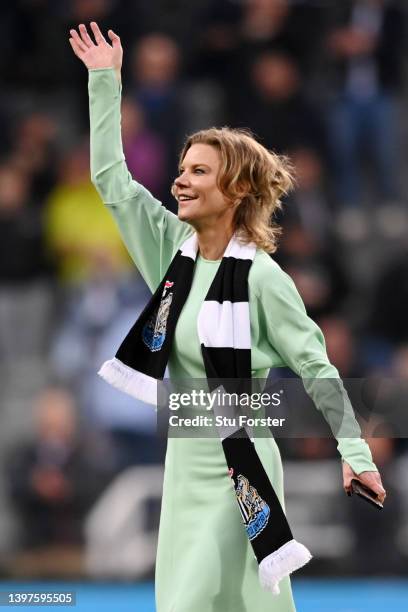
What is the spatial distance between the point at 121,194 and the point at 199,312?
1.65 feet

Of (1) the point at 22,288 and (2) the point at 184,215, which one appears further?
(1) the point at 22,288

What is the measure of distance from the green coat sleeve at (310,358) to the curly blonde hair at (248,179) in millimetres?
183

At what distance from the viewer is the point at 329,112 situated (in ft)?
32.4

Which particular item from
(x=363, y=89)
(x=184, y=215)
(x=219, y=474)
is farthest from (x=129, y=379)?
(x=363, y=89)

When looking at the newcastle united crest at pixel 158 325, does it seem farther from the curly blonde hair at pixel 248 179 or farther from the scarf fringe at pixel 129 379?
the curly blonde hair at pixel 248 179

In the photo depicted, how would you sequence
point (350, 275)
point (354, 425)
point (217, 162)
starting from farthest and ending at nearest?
point (350, 275) < point (217, 162) < point (354, 425)

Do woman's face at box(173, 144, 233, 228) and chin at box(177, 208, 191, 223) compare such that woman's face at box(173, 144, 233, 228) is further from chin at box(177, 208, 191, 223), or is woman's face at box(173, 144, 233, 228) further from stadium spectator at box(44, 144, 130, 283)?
stadium spectator at box(44, 144, 130, 283)

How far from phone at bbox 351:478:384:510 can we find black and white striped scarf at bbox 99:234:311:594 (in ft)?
0.95

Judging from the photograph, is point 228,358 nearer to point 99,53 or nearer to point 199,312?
point 199,312

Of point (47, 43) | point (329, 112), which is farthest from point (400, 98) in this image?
point (47, 43)

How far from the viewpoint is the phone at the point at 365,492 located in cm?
431

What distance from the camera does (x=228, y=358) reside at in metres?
4.60

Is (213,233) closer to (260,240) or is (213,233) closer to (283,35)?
(260,240)

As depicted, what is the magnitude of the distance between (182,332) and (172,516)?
55cm
